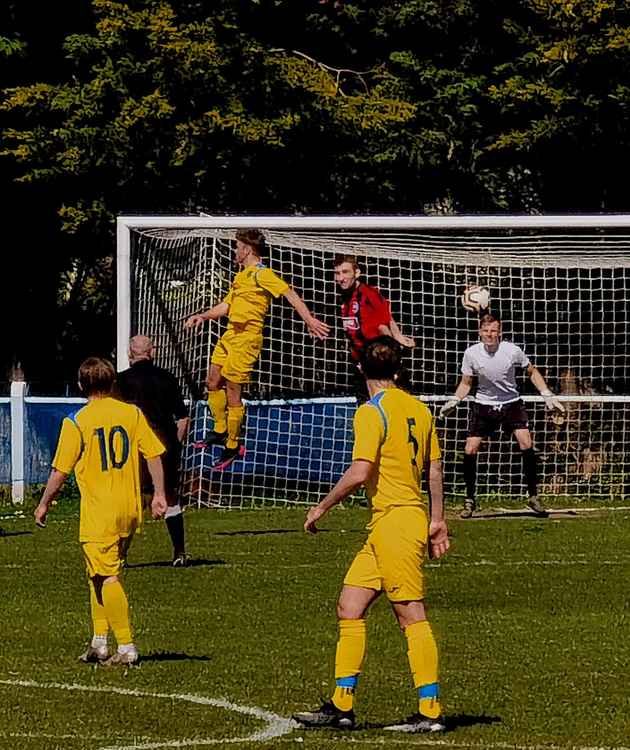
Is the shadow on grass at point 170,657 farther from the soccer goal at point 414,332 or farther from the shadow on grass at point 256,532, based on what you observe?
the soccer goal at point 414,332

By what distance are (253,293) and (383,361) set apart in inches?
362

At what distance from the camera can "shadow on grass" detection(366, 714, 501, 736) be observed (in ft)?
30.6

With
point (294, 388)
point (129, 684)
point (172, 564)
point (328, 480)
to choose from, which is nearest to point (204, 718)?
point (129, 684)

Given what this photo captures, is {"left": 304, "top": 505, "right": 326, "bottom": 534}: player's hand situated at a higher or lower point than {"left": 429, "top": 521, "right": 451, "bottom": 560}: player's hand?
higher

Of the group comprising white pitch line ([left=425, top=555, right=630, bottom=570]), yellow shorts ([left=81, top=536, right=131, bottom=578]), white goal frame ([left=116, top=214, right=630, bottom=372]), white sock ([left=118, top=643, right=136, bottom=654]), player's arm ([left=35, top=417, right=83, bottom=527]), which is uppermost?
white goal frame ([left=116, top=214, right=630, bottom=372])

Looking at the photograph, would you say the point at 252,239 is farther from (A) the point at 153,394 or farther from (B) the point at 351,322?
(A) the point at 153,394

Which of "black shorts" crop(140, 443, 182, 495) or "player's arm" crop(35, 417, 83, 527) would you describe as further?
"black shorts" crop(140, 443, 182, 495)

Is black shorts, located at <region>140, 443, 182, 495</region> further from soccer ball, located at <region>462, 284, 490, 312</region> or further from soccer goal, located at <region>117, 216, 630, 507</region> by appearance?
soccer ball, located at <region>462, 284, 490, 312</region>

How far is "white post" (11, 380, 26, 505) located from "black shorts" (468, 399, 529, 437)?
5752 mm

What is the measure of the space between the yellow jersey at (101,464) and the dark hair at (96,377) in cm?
9

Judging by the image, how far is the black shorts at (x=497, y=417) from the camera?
20781 mm

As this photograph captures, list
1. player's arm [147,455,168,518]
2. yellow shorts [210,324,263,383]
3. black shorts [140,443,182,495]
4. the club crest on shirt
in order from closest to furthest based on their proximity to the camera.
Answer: player's arm [147,455,168,518] → black shorts [140,443,182,495] → the club crest on shirt → yellow shorts [210,324,263,383]

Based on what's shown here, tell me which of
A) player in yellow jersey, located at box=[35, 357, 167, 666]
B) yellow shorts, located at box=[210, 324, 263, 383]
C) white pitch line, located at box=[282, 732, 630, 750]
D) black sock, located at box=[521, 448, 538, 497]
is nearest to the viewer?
white pitch line, located at box=[282, 732, 630, 750]

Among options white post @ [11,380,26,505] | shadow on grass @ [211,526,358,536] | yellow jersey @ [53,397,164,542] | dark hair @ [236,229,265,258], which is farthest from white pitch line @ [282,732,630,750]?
white post @ [11,380,26,505]
